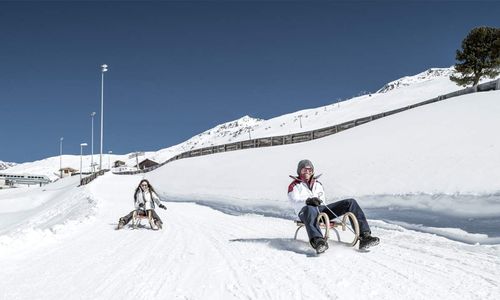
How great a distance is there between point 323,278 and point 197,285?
1386 millimetres

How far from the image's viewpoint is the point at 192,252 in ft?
23.5

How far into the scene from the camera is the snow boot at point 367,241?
6230 mm

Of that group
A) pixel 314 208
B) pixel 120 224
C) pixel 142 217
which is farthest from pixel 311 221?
pixel 120 224

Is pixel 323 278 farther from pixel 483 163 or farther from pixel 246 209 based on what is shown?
pixel 246 209

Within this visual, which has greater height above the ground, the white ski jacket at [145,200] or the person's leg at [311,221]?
the white ski jacket at [145,200]

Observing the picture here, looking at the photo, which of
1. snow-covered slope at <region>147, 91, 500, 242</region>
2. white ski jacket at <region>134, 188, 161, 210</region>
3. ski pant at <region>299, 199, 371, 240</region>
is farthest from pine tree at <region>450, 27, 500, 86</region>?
ski pant at <region>299, 199, 371, 240</region>

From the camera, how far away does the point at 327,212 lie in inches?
269

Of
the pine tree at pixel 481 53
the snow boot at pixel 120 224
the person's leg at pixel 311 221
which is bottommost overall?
the snow boot at pixel 120 224

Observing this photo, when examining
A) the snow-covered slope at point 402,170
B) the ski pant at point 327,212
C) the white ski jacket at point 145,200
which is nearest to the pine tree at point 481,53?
the snow-covered slope at point 402,170

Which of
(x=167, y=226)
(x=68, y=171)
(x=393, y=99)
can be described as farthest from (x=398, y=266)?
(x=68, y=171)

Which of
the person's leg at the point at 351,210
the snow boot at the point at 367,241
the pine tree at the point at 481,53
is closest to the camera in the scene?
the snow boot at the point at 367,241

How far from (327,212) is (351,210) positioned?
42cm

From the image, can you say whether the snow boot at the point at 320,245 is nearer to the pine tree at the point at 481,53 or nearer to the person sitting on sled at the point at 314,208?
the person sitting on sled at the point at 314,208

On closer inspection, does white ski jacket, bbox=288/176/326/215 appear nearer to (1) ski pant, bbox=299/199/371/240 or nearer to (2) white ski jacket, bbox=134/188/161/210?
(1) ski pant, bbox=299/199/371/240
